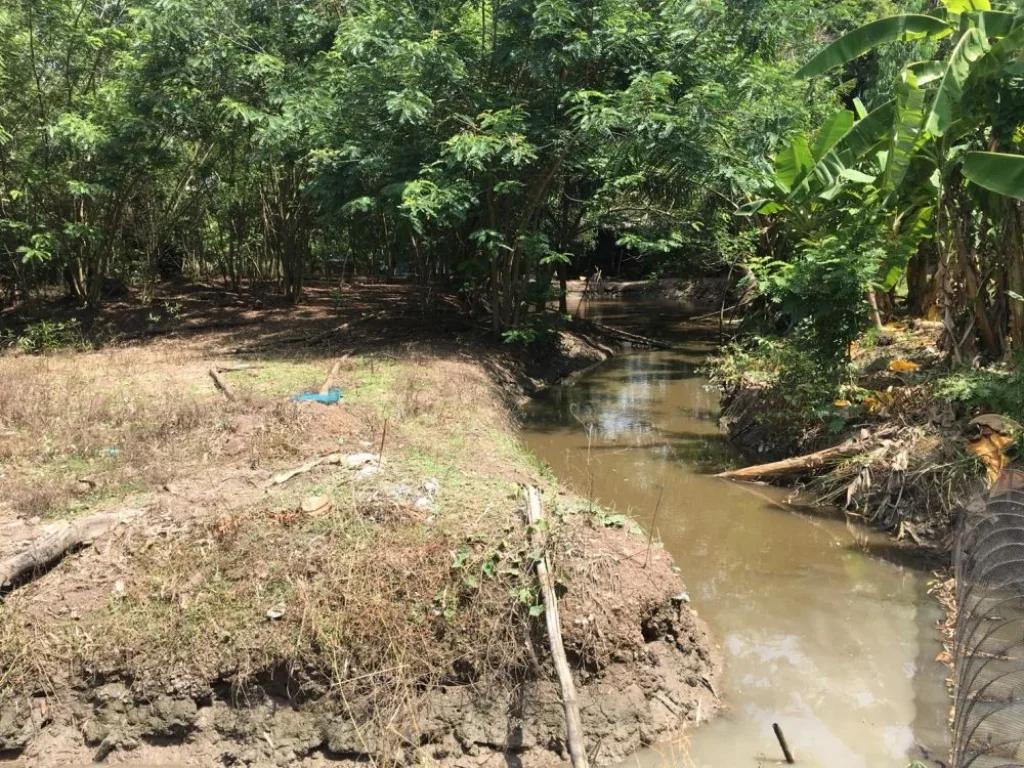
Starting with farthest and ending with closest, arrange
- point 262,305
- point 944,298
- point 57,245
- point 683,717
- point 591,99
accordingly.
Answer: point 262,305, point 57,245, point 591,99, point 944,298, point 683,717

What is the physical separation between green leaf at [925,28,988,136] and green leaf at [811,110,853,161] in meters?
1.95

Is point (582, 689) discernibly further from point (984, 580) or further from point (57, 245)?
point (57, 245)

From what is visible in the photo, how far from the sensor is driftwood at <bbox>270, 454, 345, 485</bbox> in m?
6.07

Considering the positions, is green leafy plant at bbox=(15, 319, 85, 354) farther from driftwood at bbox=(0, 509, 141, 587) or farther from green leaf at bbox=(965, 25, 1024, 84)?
green leaf at bbox=(965, 25, 1024, 84)

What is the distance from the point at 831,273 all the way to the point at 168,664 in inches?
295

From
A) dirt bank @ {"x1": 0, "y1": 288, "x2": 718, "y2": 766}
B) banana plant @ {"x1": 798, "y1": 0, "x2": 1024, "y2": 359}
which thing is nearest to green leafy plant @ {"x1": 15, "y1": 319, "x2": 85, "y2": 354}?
dirt bank @ {"x1": 0, "y1": 288, "x2": 718, "y2": 766}

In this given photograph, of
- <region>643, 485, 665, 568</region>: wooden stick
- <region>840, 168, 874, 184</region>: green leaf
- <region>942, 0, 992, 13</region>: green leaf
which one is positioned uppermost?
<region>942, 0, 992, 13</region>: green leaf

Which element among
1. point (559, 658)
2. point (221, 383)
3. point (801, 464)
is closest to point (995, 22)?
point (801, 464)

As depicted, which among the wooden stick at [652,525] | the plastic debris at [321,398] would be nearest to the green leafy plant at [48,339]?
the plastic debris at [321,398]

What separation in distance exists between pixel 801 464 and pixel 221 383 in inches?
267

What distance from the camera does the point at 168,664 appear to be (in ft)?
15.0

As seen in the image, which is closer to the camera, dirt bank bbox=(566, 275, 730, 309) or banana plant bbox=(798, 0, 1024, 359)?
banana plant bbox=(798, 0, 1024, 359)

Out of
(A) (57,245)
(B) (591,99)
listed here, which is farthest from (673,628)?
(A) (57,245)

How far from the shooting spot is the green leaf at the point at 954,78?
7.61 metres
